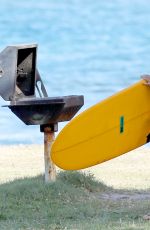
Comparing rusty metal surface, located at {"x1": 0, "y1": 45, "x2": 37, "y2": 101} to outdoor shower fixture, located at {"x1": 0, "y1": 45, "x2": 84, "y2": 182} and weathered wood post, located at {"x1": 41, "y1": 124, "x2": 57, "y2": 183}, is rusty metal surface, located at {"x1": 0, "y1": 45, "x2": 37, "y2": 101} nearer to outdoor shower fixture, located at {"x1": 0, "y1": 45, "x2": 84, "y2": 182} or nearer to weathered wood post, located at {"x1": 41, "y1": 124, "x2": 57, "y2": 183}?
outdoor shower fixture, located at {"x1": 0, "y1": 45, "x2": 84, "y2": 182}

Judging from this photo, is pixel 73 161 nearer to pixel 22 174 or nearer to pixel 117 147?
pixel 117 147

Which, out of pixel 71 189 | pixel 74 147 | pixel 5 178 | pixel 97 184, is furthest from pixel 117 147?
pixel 5 178

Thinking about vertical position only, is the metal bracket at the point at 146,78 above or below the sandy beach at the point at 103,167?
above

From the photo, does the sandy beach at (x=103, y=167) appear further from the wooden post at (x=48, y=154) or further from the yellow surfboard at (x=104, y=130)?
the yellow surfboard at (x=104, y=130)

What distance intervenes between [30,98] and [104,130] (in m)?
1.52

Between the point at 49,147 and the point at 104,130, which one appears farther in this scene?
the point at 49,147

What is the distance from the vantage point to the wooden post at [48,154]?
29.1 ft

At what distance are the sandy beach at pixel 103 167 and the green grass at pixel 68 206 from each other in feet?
2.34

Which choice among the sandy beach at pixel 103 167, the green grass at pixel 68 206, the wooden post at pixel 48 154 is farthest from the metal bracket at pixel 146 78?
the sandy beach at pixel 103 167

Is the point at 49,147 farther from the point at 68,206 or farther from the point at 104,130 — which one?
the point at 104,130

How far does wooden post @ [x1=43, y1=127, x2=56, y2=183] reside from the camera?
349 inches

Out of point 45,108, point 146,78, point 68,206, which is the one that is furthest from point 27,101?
point 146,78

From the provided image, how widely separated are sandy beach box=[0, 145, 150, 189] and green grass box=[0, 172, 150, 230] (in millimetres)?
713

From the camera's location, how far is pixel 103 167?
11727mm
